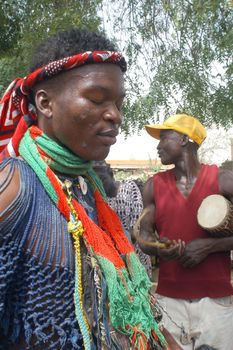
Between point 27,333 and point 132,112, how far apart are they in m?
8.11

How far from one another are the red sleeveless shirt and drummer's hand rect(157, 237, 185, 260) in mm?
132

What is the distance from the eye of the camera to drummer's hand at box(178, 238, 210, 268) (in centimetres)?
354

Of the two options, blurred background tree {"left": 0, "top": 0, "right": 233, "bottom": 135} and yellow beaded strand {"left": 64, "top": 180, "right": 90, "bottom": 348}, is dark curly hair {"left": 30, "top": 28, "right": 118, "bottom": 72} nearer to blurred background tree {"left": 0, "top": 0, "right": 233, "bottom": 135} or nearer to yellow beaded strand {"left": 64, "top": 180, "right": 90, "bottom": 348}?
yellow beaded strand {"left": 64, "top": 180, "right": 90, "bottom": 348}

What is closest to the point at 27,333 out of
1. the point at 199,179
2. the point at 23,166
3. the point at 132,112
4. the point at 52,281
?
the point at 52,281

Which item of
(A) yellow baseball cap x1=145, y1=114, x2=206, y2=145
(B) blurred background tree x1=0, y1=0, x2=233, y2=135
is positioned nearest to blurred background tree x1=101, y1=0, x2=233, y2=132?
(B) blurred background tree x1=0, y1=0, x2=233, y2=135

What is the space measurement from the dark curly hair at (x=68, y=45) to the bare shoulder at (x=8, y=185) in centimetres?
36

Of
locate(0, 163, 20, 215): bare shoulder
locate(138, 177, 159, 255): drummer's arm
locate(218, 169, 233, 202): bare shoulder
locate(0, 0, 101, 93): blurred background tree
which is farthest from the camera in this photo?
locate(0, 0, 101, 93): blurred background tree

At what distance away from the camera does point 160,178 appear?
3977 mm

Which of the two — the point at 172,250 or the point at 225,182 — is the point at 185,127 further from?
the point at 172,250

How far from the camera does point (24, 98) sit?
163cm

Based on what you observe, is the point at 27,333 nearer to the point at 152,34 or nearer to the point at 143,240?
the point at 143,240

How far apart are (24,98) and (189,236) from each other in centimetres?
232

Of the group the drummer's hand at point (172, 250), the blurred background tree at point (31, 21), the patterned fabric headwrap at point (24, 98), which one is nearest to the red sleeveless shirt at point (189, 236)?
the drummer's hand at point (172, 250)

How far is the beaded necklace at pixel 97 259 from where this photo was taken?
1.47 metres
